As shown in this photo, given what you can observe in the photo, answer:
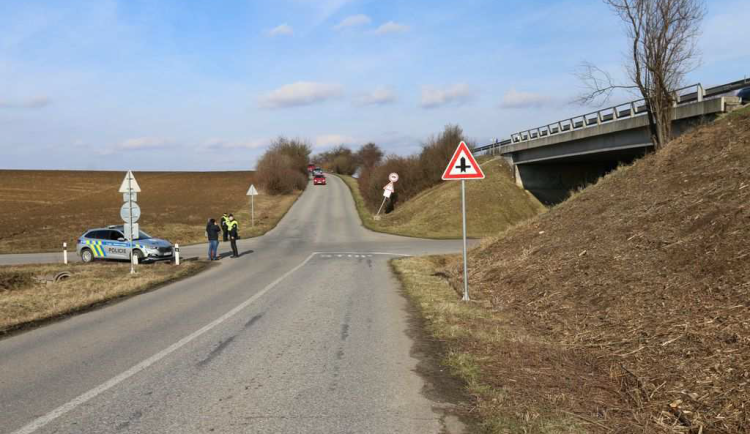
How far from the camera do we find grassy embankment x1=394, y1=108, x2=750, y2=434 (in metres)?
4.78

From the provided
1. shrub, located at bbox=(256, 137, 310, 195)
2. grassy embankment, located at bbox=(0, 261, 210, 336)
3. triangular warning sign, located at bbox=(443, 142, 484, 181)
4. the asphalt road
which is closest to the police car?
grassy embankment, located at bbox=(0, 261, 210, 336)

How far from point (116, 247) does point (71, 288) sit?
8941 millimetres

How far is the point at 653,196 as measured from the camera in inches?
459

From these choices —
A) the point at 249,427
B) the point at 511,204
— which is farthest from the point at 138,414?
the point at 511,204

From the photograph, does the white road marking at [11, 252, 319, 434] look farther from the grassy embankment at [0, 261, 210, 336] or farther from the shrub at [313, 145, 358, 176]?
the shrub at [313, 145, 358, 176]

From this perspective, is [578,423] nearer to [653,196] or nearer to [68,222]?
[653,196]

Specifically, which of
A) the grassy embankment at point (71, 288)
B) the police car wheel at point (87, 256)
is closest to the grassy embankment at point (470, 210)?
the police car wheel at point (87, 256)

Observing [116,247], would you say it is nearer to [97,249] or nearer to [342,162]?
[97,249]

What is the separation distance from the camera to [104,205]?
5650cm

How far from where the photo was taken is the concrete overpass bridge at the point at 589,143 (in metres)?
22.8

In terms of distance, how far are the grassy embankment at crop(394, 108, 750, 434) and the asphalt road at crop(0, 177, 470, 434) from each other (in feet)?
2.83

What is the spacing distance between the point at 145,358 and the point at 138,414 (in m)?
2.24

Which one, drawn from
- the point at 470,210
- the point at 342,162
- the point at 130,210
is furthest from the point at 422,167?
the point at 342,162

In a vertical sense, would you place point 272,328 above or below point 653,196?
below
